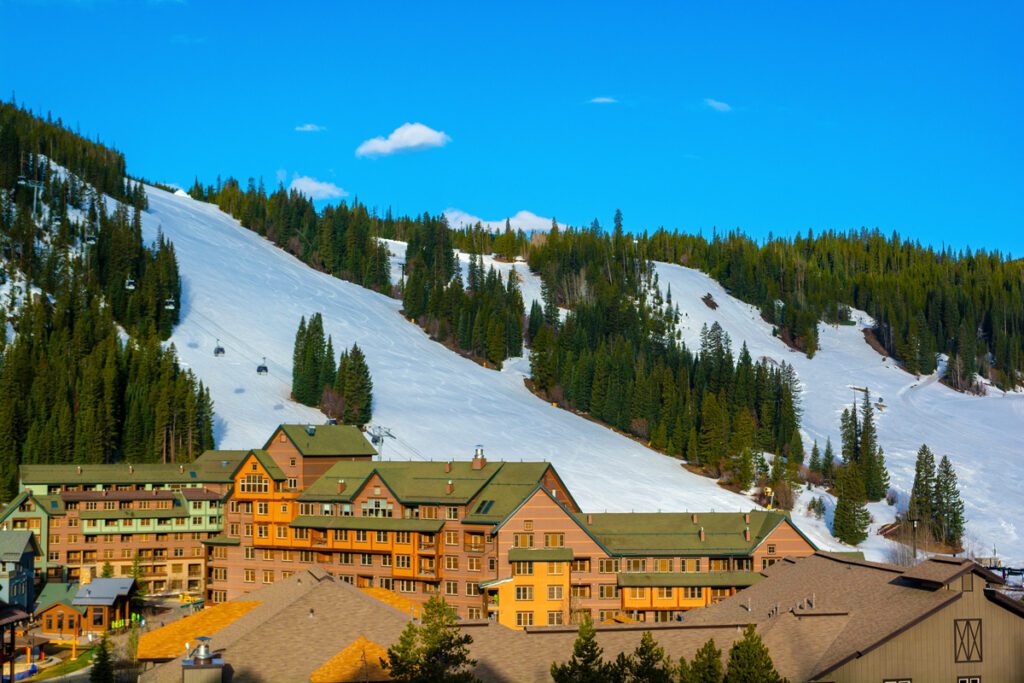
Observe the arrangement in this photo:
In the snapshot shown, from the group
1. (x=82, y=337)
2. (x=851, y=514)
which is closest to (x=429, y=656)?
(x=851, y=514)

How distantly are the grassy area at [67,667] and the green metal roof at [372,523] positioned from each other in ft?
61.0

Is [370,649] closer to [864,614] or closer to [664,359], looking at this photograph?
[864,614]

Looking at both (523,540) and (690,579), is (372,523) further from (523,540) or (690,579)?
(690,579)

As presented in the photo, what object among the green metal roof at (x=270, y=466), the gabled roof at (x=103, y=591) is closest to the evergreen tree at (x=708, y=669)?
the gabled roof at (x=103, y=591)

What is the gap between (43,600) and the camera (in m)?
78.6

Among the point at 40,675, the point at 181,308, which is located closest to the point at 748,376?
the point at 181,308

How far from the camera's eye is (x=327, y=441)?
88.1m

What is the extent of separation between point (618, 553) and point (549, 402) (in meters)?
107

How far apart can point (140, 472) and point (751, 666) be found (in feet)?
266

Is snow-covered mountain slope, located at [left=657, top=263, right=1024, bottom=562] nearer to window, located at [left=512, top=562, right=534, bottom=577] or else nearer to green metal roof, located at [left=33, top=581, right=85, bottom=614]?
window, located at [left=512, top=562, right=534, bottom=577]

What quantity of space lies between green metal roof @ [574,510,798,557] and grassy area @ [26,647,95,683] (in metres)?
31.8

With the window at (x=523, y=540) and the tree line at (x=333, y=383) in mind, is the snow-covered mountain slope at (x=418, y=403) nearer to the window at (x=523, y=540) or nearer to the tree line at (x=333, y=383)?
the tree line at (x=333, y=383)

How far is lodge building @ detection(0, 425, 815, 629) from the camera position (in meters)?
70.6

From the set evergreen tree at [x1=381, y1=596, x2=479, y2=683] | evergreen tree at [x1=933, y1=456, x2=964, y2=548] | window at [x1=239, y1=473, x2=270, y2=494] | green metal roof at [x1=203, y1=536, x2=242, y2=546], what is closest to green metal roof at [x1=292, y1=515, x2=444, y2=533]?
window at [x1=239, y1=473, x2=270, y2=494]
